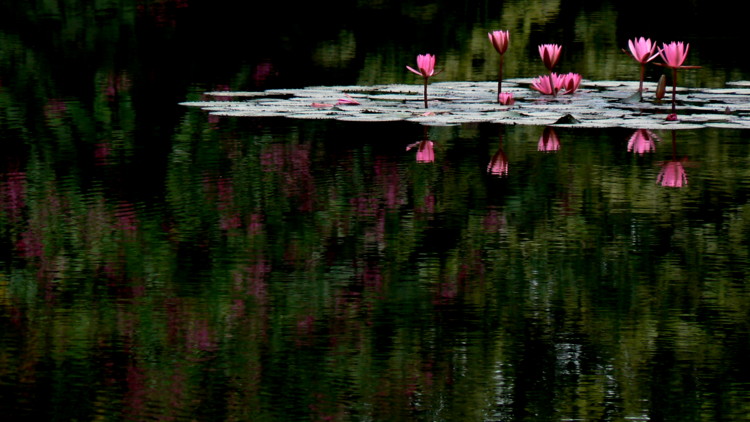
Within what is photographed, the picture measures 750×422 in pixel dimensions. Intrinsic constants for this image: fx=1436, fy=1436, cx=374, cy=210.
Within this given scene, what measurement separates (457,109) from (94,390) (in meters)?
4.89

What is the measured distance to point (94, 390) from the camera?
351cm

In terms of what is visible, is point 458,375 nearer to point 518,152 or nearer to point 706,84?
point 518,152

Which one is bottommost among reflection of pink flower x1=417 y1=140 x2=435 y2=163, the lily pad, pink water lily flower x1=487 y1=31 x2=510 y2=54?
reflection of pink flower x1=417 y1=140 x2=435 y2=163

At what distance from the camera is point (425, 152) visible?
691cm

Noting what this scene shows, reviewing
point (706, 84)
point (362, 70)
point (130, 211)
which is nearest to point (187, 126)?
point (130, 211)

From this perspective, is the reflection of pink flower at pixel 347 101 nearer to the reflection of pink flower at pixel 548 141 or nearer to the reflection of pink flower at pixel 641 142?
the reflection of pink flower at pixel 548 141

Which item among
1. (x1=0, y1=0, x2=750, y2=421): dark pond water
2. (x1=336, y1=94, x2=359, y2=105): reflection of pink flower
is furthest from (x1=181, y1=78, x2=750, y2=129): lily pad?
(x1=0, y1=0, x2=750, y2=421): dark pond water

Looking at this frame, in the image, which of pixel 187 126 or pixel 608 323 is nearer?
pixel 608 323

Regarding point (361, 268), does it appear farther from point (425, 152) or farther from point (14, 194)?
point (425, 152)

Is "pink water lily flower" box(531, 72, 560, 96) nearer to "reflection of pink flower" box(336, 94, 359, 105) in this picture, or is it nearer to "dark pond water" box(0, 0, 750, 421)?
"dark pond water" box(0, 0, 750, 421)

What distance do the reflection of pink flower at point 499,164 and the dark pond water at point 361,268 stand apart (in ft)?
0.07

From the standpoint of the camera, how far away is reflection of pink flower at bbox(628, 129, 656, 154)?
6942mm

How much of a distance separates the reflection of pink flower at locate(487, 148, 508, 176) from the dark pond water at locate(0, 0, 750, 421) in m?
0.02

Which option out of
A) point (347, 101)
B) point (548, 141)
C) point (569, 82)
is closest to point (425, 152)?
point (548, 141)
